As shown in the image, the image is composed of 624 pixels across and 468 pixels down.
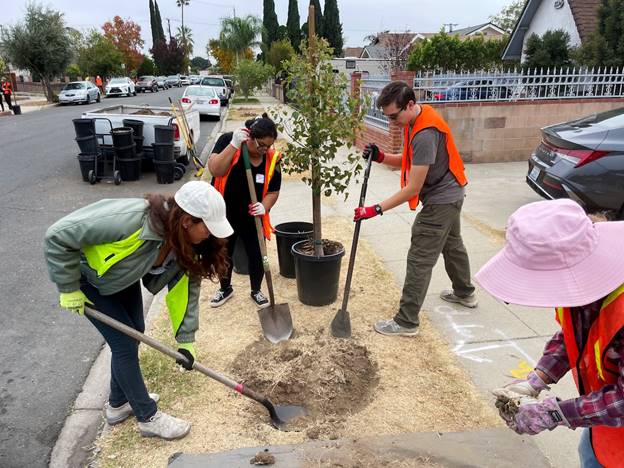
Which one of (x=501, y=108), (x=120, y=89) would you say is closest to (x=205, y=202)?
(x=501, y=108)

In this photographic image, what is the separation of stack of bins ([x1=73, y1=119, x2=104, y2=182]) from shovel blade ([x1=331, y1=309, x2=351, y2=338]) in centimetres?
704

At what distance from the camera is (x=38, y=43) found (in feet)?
102

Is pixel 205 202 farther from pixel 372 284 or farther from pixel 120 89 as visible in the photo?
pixel 120 89

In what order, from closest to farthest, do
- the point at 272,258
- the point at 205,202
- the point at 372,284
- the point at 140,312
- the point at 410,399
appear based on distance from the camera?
the point at 205,202, the point at 140,312, the point at 410,399, the point at 372,284, the point at 272,258

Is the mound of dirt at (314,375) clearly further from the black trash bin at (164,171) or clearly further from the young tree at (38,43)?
the young tree at (38,43)

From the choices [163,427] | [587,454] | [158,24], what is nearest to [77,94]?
[163,427]

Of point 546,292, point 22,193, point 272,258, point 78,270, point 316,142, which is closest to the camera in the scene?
point 546,292

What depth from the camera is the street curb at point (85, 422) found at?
109 inches

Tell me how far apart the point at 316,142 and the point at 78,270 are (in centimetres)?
224

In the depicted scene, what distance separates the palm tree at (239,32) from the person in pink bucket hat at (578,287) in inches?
1719

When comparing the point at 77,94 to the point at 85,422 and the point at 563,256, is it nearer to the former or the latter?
the point at 85,422

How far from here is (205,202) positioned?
7.09 ft

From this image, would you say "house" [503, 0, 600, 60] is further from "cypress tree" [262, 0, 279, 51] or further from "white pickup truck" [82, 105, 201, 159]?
"cypress tree" [262, 0, 279, 51]

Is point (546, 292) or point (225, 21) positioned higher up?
point (225, 21)
